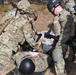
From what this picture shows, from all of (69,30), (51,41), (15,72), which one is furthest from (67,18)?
(15,72)

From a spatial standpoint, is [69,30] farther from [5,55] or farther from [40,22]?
[40,22]

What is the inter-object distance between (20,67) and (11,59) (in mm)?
1005

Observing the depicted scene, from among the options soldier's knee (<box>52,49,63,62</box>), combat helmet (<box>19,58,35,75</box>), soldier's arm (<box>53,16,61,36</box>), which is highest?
soldier's arm (<box>53,16,61,36</box>)

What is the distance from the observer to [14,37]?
8.64 metres

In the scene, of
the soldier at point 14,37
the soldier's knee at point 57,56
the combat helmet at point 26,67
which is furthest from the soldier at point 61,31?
the soldier at point 14,37

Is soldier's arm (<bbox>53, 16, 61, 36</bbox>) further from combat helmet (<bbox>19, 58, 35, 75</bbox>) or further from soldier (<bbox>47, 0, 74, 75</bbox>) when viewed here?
combat helmet (<bbox>19, 58, 35, 75</bbox>)

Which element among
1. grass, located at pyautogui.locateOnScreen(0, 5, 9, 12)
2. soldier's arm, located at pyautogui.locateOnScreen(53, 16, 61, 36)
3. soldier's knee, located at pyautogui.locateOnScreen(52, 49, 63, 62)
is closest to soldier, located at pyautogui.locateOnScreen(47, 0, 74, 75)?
soldier's knee, located at pyautogui.locateOnScreen(52, 49, 63, 62)

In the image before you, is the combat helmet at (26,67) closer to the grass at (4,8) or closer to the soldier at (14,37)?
the soldier at (14,37)

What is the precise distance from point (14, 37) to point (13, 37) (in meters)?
0.02

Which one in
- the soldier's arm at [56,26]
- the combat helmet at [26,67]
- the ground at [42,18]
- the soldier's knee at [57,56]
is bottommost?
the ground at [42,18]

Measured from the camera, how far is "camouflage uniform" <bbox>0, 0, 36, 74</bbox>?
336 inches

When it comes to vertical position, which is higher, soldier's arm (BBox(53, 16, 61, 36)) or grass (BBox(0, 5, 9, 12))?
soldier's arm (BBox(53, 16, 61, 36))

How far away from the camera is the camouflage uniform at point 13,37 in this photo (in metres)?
8.55

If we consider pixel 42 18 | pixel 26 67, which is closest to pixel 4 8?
pixel 42 18
